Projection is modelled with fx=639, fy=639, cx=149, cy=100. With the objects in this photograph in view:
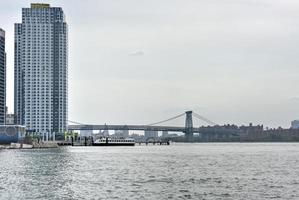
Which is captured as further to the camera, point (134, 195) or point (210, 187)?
point (210, 187)

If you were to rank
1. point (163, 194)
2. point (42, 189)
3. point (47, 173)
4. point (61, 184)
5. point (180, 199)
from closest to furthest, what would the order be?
point (180, 199) → point (163, 194) → point (42, 189) → point (61, 184) → point (47, 173)

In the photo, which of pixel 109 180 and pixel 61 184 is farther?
pixel 109 180

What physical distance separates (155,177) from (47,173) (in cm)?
1788

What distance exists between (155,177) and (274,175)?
51.7 ft

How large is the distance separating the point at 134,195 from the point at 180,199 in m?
5.11

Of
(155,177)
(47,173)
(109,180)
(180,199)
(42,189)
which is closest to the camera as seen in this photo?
(180,199)

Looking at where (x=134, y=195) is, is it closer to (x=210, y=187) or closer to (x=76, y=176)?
(x=210, y=187)

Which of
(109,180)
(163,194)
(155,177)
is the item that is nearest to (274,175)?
(155,177)

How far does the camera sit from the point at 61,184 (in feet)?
231

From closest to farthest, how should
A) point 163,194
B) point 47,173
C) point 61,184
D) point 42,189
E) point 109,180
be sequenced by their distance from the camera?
point 163,194 < point 42,189 < point 61,184 < point 109,180 < point 47,173

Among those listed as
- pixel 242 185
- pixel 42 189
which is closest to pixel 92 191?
pixel 42 189

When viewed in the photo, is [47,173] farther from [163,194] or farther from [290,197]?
[290,197]

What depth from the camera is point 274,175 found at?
272 ft

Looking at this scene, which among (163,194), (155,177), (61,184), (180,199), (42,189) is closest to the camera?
(180,199)
